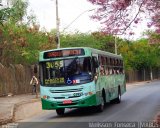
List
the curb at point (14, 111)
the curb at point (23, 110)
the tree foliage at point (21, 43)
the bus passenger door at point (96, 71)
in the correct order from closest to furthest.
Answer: the curb at point (14, 111)
the bus passenger door at point (96, 71)
the curb at point (23, 110)
the tree foliage at point (21, 43)

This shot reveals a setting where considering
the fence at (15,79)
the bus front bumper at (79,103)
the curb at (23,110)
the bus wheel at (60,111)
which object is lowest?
the curb at (23,110)

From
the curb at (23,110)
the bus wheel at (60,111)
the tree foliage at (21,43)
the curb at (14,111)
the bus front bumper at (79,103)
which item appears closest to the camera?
the curb at (14,111)

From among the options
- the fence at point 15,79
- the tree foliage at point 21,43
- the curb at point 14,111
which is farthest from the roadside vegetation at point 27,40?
the curb at point 14,111

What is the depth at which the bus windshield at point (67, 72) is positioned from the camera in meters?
20.0

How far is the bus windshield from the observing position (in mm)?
20016

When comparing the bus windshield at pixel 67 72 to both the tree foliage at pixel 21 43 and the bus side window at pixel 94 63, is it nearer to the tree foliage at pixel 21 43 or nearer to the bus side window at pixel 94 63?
the bus side window at pixel 94 63

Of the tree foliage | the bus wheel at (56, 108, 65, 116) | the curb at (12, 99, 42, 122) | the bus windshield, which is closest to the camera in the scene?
the bus windshield

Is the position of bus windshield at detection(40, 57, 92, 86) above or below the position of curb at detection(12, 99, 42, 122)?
above

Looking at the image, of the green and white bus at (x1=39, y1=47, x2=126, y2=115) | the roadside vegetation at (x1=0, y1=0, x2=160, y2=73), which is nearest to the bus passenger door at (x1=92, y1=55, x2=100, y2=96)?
the green and white bus at (x1=39, y1=47, x2=126, y2=115)

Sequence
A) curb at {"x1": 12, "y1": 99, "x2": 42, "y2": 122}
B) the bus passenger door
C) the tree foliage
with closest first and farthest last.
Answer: the bus passenger door → curb at {"x1": 12, "y1": 99, "x2": 42, "y2": 122} → the tree foliage

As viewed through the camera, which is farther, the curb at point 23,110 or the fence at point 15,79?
the fence at point 15,79

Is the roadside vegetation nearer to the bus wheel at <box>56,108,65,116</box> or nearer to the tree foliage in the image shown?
the tree foliage

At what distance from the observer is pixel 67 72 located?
2009 centimetres

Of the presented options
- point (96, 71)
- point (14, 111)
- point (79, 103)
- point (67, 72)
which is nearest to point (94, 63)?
point (96, 71)
